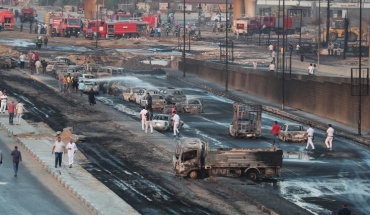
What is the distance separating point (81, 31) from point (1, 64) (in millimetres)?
60201

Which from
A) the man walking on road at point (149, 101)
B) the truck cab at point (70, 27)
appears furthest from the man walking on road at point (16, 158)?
the truck cab at point (70, 27)

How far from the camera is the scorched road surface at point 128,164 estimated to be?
135ft

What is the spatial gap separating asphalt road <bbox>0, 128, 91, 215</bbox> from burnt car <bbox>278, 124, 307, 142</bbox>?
14.4 meters

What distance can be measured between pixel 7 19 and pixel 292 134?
105 metres

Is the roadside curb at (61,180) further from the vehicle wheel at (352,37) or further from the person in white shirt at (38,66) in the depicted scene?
the vehicle wheel at (352,37)

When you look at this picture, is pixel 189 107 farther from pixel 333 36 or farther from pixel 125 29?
pixel 333 36

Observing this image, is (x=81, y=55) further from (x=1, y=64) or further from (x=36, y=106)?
(x=36, y=106)

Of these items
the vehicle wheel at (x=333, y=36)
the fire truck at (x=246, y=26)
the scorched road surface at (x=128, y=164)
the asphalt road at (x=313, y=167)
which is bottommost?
the asphalt road at (x=313, y=167)

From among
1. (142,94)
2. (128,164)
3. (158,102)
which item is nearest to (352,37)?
(142,94)

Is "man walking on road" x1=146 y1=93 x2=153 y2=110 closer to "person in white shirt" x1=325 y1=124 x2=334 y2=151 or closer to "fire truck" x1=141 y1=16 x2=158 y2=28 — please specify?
"person in white shirt" x1=325 y1=124 x2=334 y2=151

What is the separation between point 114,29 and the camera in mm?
151250

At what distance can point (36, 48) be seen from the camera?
416ft

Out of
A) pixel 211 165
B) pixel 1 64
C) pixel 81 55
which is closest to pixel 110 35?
pixel 81 55

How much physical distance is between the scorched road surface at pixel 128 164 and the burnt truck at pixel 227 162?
720mm
